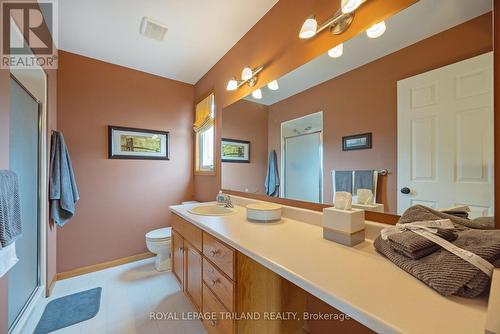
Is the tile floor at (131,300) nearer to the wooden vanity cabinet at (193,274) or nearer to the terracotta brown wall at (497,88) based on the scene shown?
the wooden vanity cabinet at (193,274)

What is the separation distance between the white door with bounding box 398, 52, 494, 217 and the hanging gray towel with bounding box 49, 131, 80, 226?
263cm

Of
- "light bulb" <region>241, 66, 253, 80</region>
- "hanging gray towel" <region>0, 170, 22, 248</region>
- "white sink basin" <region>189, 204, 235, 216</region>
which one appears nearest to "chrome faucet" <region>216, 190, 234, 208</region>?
"white sink basin" <region>189, 204, 235, 216</region>

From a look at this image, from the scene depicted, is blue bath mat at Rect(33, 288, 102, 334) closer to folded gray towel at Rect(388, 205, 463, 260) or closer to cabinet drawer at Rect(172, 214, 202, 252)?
cabinet drawer at Rect(172, 214, 202, 252)

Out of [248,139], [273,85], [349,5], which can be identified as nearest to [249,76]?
[273,85]

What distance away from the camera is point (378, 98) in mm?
1063

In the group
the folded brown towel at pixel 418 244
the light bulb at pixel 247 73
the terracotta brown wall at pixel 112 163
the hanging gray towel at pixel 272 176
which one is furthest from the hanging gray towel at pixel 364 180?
the terracotta brown wall at pixel 112 163

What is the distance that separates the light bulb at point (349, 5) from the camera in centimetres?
101

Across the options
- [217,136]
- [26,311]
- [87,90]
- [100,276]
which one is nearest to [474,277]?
[217,136]

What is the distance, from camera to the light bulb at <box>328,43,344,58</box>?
1153 millimetres

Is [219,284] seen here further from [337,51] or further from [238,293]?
[337,51]

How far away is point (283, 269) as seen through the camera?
73cm

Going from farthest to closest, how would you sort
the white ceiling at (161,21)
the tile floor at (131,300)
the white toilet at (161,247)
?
the white toilet at (161,247), the white ceiling at (161,21), the tile floor at (131,300)

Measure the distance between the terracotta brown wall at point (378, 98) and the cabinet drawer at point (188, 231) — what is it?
0.90 metres

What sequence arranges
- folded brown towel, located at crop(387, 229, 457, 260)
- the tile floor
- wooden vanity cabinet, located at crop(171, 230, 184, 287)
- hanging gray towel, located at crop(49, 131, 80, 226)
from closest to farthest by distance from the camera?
folded brown towel, located at crop(387, 229, 457, 260), the tile floor, wooden vanity cabinet, located at crop(171, 230, 184, 287), hanging gray towel, located at crop(49, 131, 80, 226)
